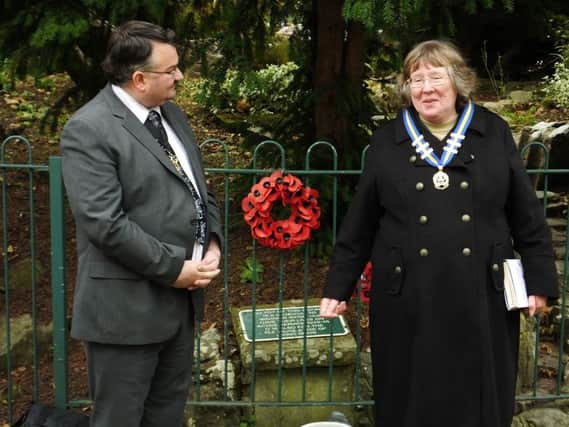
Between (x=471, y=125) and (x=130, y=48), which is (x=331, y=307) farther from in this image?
(x=130, y=48)

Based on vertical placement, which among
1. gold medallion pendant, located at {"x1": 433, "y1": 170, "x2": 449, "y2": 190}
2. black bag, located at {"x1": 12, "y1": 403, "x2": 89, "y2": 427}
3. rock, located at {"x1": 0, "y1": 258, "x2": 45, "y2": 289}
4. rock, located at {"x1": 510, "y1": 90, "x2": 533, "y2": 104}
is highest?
rock, located at {"x1": 510, "y1": 90, "x2": 533, "y2": 104}

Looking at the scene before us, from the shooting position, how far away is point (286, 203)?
12.6ft

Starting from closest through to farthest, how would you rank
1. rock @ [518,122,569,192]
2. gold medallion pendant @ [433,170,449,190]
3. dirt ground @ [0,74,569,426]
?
1. gold medallion pendant @ [433,170,449,190]
2. dirt ground @ [0,74,569,426]
3. rock @ [518,122,569,192]

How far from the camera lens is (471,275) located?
9.90 ft

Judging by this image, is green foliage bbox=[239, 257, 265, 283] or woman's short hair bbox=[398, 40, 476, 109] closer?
woman's short hair bbox=[398, 40, 476, 109]

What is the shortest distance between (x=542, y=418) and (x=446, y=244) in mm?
1990

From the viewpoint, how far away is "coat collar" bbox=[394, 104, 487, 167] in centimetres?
302

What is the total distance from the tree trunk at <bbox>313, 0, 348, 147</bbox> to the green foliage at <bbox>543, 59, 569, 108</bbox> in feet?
14.7

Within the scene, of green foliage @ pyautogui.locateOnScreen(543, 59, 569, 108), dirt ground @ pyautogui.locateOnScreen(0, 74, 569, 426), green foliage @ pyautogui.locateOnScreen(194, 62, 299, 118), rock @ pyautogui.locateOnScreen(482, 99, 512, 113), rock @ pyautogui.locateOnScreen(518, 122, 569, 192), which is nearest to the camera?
green foliage @ pyautogui.locateOnScreen(194, 62, 299, 118)

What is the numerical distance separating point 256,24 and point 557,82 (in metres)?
5.36

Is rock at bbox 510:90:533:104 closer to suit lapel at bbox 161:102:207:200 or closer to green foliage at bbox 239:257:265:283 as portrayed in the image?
green foliage at bbox 239:257:265:283

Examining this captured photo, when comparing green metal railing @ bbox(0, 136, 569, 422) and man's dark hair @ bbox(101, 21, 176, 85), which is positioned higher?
man's dark hair @ bbox(101, 21, 176, 85)

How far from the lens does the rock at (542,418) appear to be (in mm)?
4477

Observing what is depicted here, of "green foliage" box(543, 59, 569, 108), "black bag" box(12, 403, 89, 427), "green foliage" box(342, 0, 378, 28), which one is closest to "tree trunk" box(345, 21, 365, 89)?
"green foliage" box(342, 0, 378, 28)
